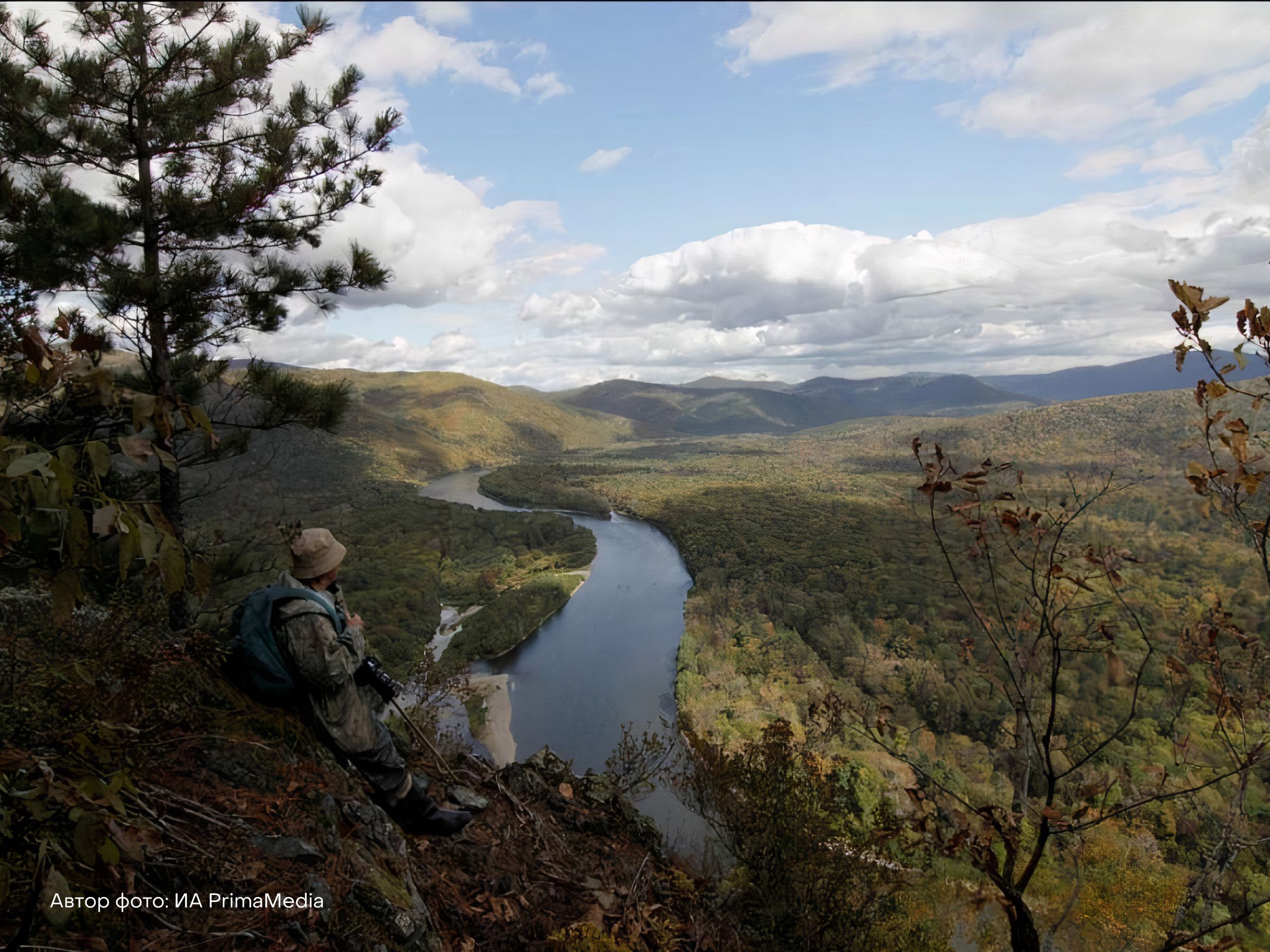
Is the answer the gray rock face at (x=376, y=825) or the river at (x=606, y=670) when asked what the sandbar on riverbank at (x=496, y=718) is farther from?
the gray rock face at (x=376, y=825)

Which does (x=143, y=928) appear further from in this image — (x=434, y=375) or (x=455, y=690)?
(x=434, y=375)

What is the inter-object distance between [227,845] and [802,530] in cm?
5389

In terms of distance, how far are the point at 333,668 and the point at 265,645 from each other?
33 cm

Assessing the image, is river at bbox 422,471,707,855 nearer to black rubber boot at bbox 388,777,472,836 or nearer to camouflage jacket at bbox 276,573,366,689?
black rubber boot at bbox 388,777,472,836

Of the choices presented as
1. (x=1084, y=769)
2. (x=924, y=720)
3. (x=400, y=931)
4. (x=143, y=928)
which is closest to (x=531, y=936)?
(x=400, y=931)

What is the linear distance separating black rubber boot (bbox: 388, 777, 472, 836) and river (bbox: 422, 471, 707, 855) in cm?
1188

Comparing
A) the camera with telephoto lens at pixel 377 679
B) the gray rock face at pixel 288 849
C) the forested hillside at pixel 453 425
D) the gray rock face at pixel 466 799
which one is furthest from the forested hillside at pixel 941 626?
the forested hillside at pixel 453 425

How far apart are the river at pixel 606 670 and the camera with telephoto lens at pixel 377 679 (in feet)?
42.4

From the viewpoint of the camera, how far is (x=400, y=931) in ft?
9.60

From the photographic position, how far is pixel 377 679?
3.09 m

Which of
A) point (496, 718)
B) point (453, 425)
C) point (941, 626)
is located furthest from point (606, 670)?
point (453, 425)

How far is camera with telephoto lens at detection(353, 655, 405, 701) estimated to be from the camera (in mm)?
3082

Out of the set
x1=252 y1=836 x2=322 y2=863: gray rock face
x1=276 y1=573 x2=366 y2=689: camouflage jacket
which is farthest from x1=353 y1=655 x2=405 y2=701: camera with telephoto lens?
x1=252 y1=836 x2=322 y2=863: gray rock face

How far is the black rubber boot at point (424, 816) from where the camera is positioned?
3.56 m
